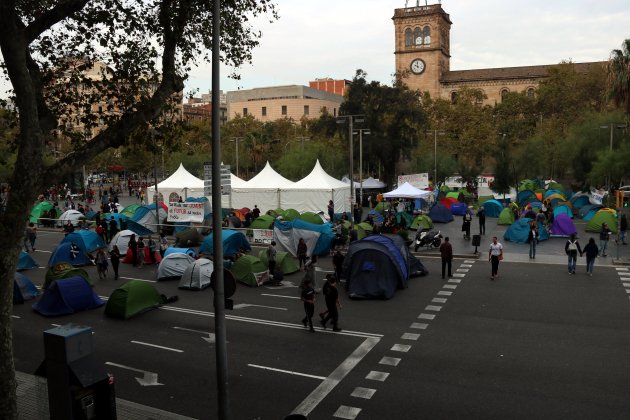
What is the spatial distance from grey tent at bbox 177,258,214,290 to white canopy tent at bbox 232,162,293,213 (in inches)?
676

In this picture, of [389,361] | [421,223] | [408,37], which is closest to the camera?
[389,361]

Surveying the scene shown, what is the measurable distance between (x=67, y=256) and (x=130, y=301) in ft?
27.5

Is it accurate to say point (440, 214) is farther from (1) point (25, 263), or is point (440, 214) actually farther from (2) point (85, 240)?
(1) point (25, 263)

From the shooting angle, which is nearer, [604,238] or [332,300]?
[332,300]

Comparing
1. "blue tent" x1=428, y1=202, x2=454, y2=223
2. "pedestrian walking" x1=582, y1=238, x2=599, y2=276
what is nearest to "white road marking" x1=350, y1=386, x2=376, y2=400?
"pedestrian walking" x1=582, y1=238, x2=599, y2=276

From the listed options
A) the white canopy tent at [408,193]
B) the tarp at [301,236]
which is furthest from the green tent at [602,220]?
the tarp at [301,236]

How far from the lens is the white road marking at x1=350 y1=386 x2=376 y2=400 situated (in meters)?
9.19

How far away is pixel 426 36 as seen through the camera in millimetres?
104375

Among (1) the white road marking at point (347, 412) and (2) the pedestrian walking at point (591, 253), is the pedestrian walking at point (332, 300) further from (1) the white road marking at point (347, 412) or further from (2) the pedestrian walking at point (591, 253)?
(2) the pedestrian walking at point (591, 253)

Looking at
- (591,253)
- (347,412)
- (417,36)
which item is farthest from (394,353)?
(417,36)

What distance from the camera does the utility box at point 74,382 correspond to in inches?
307

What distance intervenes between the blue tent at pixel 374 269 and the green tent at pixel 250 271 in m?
2.88

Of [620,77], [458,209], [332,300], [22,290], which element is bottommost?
[22,290]

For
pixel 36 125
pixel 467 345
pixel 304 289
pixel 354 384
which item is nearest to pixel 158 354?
pixel 304 289
